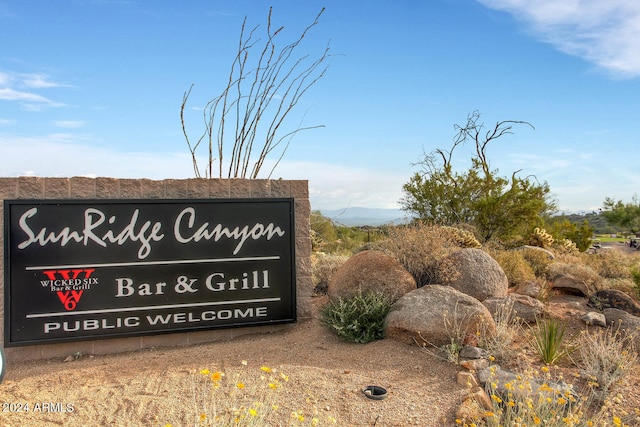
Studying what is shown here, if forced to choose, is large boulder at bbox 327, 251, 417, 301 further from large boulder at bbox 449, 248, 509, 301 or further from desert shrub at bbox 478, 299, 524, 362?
desert shrub at bbox 478, 299, 524, 362

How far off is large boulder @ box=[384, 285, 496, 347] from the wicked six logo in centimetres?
378

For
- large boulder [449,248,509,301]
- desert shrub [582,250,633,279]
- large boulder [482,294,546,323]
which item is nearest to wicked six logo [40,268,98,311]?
large boulder [449,248,509,301]

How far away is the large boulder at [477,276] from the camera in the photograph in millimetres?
7629

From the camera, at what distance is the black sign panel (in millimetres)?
6125

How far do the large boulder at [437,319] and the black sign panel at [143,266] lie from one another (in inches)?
66.9

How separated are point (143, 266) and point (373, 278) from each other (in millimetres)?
3025

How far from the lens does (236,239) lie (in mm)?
6789

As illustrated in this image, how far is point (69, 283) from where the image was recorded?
6.21 m

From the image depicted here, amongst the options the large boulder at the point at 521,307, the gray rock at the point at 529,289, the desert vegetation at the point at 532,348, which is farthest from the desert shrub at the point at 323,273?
the gray rock at the point at 529,289

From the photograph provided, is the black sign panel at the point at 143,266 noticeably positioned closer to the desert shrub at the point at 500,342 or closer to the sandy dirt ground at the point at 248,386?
the sandy dirt ground at the point at 248,386

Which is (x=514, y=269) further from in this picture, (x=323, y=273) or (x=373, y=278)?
(x=373, y=278)

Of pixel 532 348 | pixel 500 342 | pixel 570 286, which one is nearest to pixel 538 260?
pixel 570 286

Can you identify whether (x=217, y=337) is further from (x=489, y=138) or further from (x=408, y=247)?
(x=489, y=138)

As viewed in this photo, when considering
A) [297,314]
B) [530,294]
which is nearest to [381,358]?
[297,314]
